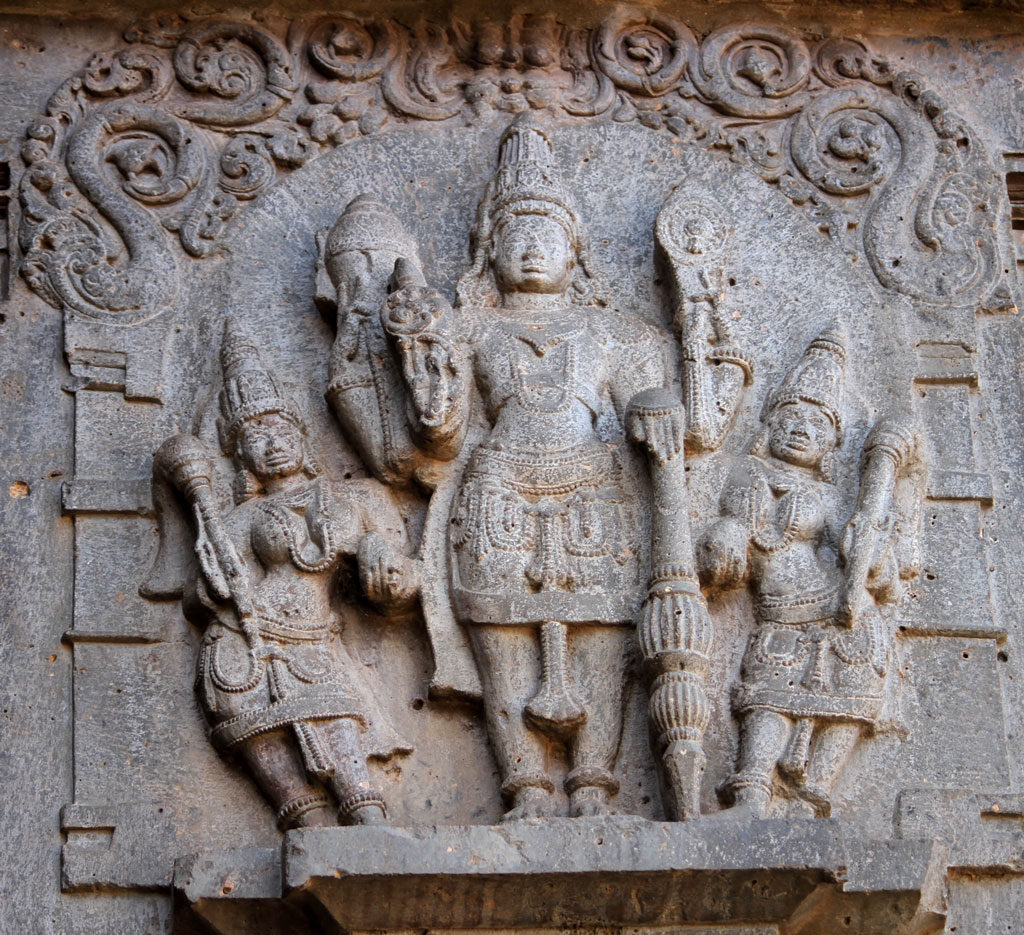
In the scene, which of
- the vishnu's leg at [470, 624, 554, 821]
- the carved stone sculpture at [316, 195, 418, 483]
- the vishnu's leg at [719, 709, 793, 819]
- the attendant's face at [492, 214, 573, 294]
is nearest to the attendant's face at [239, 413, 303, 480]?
the carved stone sculpture at [316, 195, 418, 483]

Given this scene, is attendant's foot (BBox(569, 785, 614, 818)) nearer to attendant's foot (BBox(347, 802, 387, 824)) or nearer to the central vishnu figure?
the central vishnu figure

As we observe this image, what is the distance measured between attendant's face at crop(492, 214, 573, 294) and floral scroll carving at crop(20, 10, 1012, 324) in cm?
79

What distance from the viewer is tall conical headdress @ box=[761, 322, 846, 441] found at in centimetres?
779

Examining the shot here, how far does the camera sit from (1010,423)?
26.5 ft

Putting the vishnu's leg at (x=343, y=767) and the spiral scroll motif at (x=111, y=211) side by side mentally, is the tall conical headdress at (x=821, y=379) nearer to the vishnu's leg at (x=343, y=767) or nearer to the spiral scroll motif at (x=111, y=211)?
the vishnu's leg at (x=343, y=767)

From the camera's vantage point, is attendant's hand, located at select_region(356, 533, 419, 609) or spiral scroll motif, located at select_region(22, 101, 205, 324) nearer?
attendant's hand, located at select_region(356, 533, 419, 609)

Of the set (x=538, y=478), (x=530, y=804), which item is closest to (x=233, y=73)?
(x=538, y=478)

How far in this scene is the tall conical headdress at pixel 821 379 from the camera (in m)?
7.79

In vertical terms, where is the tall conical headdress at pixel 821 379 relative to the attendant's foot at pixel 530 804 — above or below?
above

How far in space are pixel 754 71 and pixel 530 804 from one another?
3.31 metres

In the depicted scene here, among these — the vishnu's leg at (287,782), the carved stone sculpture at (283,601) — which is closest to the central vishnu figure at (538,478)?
the carved stone sculpture at (283,601)

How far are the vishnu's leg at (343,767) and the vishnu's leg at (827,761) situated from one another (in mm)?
1411

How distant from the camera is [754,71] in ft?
28.7

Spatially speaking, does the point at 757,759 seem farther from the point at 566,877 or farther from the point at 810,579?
the point at 566,877
